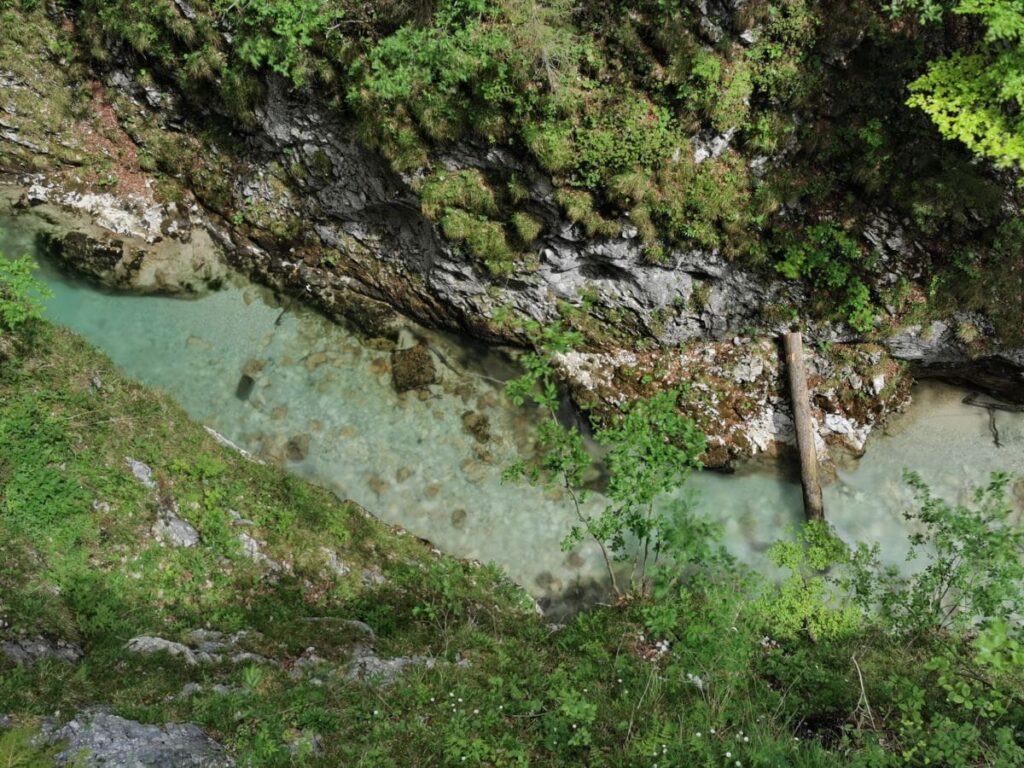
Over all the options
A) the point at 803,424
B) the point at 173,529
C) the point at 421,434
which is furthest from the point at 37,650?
the point at 803,424

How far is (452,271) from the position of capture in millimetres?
11930

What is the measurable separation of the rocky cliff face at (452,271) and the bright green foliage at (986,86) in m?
2.33

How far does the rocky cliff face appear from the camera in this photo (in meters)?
11.4

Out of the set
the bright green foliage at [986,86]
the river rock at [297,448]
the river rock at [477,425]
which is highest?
the bright green foliage at [986,86]

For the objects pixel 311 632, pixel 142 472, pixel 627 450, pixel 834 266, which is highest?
pixel 834 266

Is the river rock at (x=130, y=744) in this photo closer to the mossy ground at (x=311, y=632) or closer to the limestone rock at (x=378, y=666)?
the mossy ground at (x=311, y=632)

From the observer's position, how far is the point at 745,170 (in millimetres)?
10766

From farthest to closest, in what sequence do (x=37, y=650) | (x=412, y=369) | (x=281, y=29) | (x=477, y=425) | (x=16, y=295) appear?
(x=412, y=369), (x=477, y=425), (x=281, y=29), (x=16, y=295), (x=37, y=650)

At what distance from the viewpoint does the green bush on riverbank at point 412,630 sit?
6.30m

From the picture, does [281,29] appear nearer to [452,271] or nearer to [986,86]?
[452,271]

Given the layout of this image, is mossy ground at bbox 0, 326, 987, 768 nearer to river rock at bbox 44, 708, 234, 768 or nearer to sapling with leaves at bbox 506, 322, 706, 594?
river rock at bbox 44, 708, 234, 768

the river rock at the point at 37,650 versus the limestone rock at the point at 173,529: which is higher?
the limestone rock at the point at 173,529

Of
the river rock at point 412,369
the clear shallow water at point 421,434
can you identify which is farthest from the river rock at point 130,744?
the river rock at point 412,369

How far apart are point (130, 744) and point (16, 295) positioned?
22.2 ft
